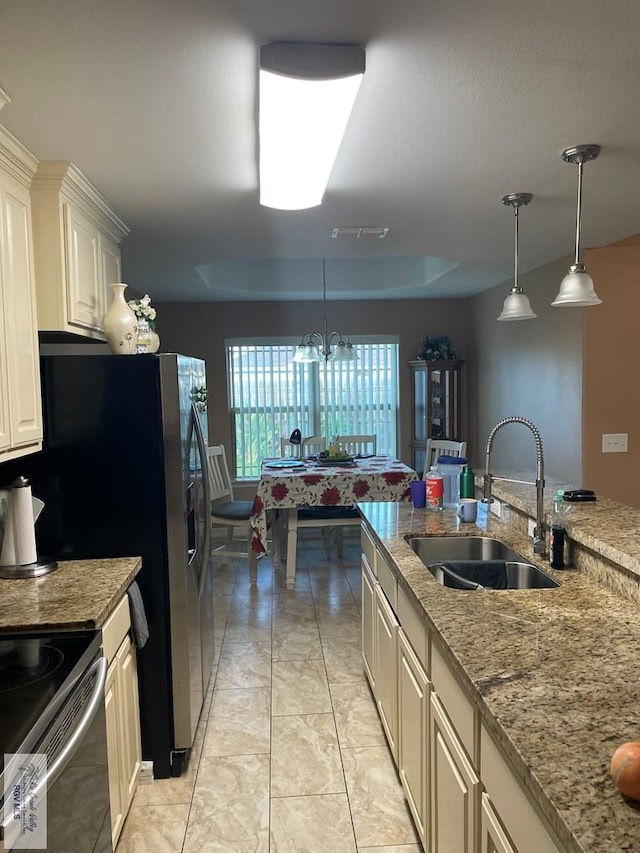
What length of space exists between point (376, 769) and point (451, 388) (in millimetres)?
4133

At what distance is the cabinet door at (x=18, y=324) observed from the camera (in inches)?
73.8

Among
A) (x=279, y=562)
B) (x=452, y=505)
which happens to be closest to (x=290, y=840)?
(x=452, y=505)

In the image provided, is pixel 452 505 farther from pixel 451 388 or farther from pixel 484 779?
pixel 451 388

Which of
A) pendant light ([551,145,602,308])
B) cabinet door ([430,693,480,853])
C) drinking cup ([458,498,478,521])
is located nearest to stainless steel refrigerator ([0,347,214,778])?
cabinet door ([430,693,480,853])

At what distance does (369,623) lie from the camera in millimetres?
2787

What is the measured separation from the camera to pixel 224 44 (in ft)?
4.63

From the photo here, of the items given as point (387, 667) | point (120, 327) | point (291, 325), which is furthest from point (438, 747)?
point (291, 325)

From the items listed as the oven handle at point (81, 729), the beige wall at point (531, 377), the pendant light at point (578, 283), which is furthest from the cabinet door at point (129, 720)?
the beige wall at point (531, 377)

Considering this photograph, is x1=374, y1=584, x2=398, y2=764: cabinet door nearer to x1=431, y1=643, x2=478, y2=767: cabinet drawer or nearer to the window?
x1=431, y1=643, x2=478, y2=767: cabinet drawer

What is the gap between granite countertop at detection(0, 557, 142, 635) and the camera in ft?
5.54

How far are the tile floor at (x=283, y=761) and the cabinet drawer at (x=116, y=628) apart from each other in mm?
677

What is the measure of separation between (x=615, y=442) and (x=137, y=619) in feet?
10.5

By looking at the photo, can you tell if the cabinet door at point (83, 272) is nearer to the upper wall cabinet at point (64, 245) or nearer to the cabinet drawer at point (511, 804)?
the upper wall cabinet at point (64, 245)

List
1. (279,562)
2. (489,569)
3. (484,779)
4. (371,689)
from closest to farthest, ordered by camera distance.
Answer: (484,779) → (489,569) → (371,689) → (279,562)
